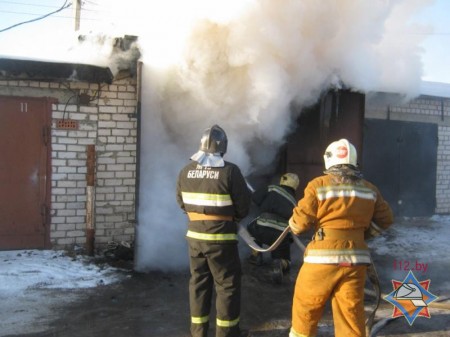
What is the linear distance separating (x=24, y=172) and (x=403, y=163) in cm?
781

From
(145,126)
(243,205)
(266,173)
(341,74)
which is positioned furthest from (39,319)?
(341,74)

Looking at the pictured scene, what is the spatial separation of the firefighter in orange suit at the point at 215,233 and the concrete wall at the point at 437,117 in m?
6.42

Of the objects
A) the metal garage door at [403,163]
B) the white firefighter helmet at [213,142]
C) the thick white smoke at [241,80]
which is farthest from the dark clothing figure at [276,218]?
the metal garage door at [403,163]

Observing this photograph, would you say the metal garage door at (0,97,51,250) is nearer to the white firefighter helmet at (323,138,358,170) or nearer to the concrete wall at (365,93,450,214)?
the white firefighter helmet at (323,138,358,170)

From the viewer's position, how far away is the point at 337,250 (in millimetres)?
2977

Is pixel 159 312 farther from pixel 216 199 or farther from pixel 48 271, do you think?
pixel 48 271

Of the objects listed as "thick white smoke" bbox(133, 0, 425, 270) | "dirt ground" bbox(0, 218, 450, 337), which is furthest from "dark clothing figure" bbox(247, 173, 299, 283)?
"thick white smoke" bbox(133, 0, 425, 270)

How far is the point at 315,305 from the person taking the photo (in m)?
2.98

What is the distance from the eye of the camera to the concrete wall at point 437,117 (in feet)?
30.4

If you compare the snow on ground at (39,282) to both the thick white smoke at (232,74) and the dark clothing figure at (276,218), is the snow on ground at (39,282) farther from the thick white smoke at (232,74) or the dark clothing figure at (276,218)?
the dark clothing figure at (276,218)

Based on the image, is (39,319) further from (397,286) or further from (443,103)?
(443,103)

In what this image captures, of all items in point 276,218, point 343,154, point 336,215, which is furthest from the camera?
point 276,218

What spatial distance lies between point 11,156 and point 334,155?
464 cm

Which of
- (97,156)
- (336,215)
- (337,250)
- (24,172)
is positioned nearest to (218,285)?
(337,250)
